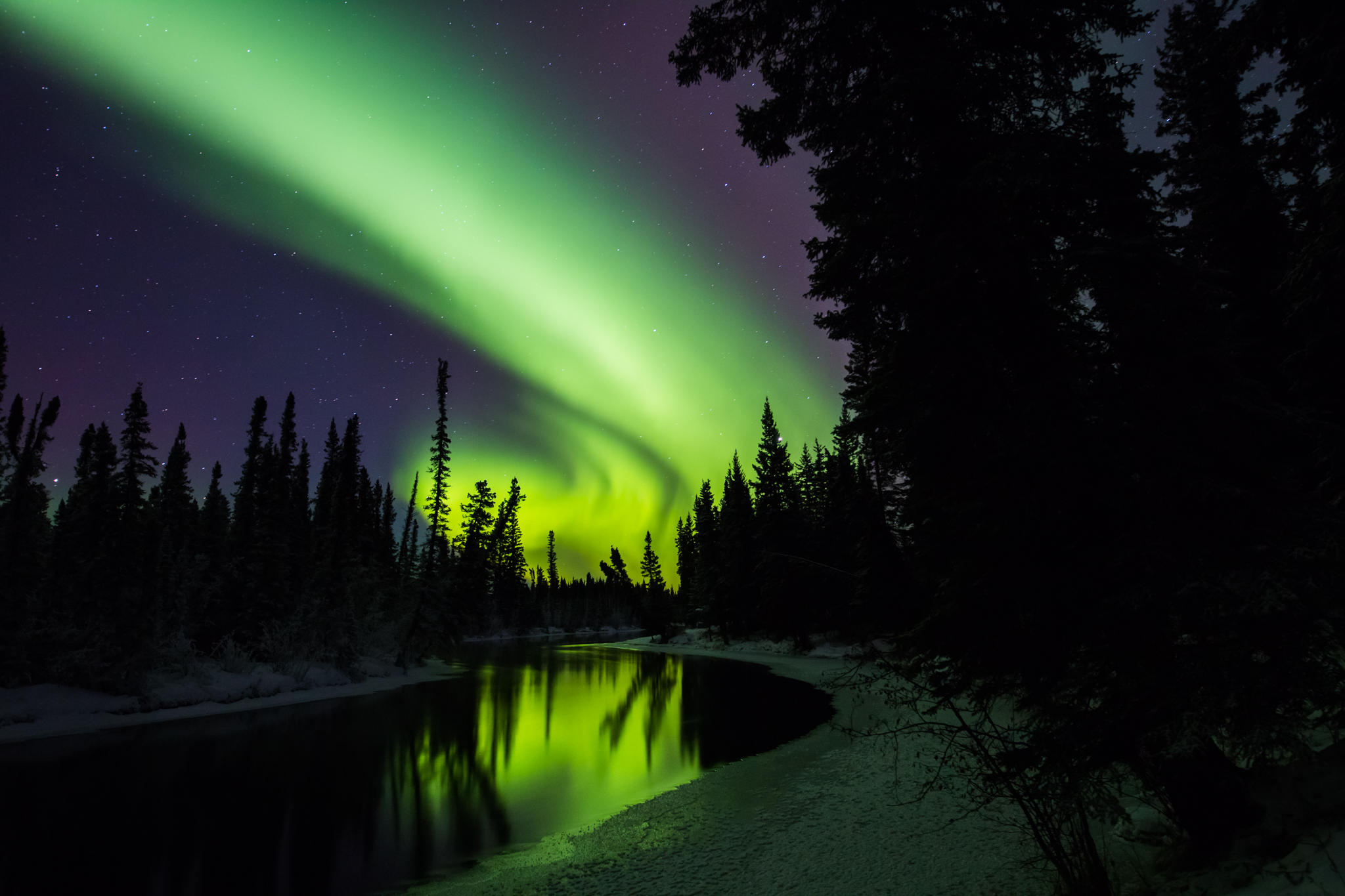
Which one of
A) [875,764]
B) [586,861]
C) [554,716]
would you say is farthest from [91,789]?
[875,764]

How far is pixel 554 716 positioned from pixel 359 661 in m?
18.0

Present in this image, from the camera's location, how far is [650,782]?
13.9 metres

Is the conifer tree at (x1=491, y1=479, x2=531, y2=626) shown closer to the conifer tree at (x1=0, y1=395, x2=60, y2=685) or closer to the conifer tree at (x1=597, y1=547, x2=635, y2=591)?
the conifer tree at (x1=597, y1=547, x2=635, y2=591)

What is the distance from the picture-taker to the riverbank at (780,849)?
7117 millimetres

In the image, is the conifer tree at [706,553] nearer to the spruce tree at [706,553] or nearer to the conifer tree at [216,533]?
the spruce tree at [706,553]

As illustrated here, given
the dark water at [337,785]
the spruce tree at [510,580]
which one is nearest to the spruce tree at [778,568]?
the dark water at [337,785]

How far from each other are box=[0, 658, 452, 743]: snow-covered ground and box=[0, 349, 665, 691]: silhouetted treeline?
87 centimetres

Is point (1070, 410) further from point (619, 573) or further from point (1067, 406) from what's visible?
point (619, 573)

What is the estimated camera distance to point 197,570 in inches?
1228

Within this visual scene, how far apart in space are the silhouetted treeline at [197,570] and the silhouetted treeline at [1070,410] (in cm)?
2940

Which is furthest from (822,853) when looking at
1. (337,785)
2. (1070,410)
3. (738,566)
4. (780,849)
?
(738,566)

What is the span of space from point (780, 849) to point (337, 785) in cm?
1121

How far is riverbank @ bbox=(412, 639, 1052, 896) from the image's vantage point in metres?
7.12

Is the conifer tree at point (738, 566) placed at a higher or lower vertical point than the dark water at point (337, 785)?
higher
